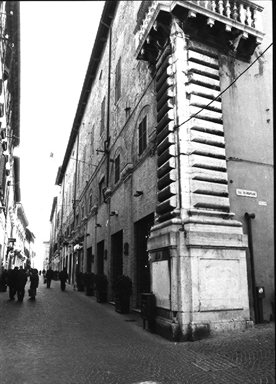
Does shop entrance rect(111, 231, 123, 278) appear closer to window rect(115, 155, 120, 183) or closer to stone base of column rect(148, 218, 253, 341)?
window rect(115, 155, 120, 183)

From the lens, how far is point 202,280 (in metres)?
8.45

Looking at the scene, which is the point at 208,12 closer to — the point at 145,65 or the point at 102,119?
the point at 145,65

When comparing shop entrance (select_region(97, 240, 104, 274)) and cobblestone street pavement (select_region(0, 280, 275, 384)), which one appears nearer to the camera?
cobblestone street pavement (select_region(0, 280, 275, 384))

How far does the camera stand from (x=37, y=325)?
10227 mm

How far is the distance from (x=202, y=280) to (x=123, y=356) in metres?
2.79

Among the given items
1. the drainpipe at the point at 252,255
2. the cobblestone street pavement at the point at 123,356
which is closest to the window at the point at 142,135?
the drainpipe at the point at 252,255

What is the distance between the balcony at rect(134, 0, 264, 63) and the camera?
A: 9883 millimetres

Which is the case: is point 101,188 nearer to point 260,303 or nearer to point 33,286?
point 33,286

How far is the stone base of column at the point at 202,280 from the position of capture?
822cm

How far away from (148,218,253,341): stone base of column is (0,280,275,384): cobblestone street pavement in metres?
0.38

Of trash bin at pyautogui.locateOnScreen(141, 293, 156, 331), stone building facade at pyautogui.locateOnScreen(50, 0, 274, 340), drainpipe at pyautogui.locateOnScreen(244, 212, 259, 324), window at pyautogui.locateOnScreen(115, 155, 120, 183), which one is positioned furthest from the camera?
window at pyautogui.locateOnScreen(115, 155, 120, 183)

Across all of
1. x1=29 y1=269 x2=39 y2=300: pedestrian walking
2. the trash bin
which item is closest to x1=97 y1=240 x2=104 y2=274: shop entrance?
x1=29 y1=269 x2=39 y2=300: pedestrian walking

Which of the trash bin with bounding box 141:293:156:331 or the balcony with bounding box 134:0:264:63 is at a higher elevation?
the balcony with bounding box 134:0:264:63

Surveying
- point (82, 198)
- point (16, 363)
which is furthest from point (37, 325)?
point (82, 198)
